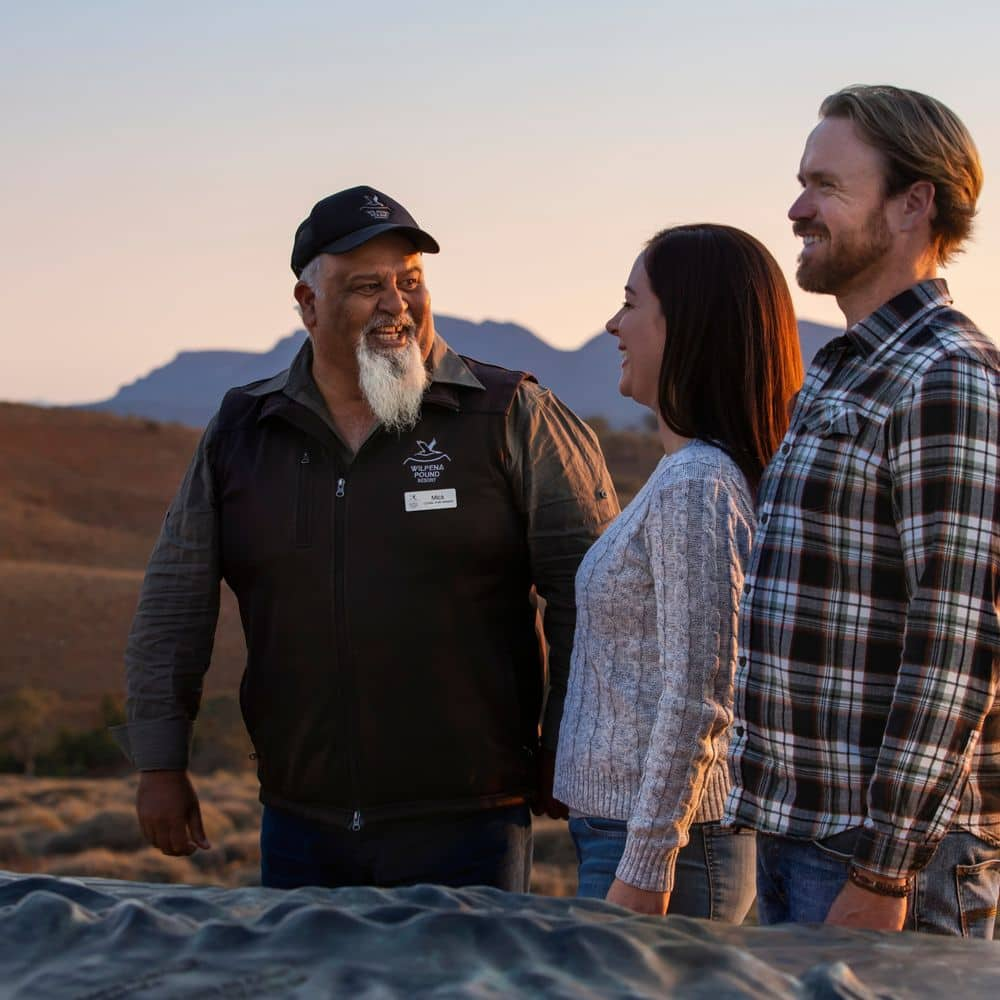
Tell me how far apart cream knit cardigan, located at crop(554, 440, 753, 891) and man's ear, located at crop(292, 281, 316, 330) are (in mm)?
1264

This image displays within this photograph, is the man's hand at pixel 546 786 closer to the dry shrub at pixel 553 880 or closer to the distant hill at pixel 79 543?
the dry shrub at pixel 553 880

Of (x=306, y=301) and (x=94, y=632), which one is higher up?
(x=306, y=301)

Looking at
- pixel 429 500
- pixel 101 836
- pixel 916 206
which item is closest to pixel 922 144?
pixel 916 206

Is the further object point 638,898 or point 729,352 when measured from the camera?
point 729,352

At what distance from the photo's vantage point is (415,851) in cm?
339

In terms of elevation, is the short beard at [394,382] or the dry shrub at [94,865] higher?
the short beard at [394,382]

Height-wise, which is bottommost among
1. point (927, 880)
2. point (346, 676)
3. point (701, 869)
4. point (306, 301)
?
point (701, 869)

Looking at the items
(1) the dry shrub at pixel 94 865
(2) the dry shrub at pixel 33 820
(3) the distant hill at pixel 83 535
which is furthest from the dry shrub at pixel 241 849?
(3) the distant hill at pixel 83 535

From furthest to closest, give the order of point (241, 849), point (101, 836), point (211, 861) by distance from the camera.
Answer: point (101, 836) < point (241, 849) < point (211, 861)

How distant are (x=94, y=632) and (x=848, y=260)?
25.5 meters

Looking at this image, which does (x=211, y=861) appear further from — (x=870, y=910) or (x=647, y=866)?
(x=870, y=910)

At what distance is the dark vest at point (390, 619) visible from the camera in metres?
3.40

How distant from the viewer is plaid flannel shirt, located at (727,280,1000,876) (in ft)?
7.00

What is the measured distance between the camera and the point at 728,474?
266 centimetres
